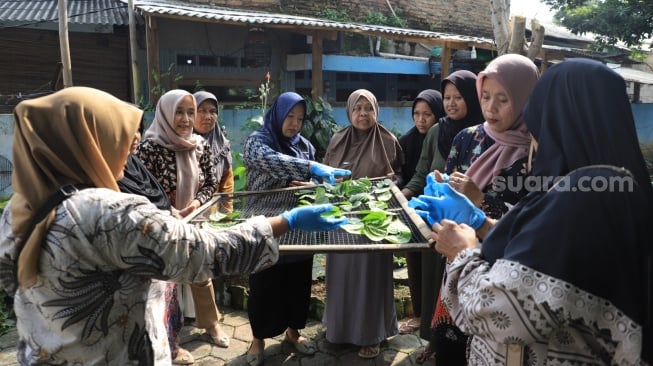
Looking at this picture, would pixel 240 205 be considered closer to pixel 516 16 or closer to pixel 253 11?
pixel 516 16

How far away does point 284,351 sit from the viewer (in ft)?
11.1

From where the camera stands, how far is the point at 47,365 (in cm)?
150

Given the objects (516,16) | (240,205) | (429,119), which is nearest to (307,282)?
(240,205)

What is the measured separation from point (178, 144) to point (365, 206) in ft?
4.66

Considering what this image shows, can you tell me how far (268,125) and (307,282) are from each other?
45.7 inches

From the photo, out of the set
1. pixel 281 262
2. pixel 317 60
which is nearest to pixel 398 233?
pixel 281 262

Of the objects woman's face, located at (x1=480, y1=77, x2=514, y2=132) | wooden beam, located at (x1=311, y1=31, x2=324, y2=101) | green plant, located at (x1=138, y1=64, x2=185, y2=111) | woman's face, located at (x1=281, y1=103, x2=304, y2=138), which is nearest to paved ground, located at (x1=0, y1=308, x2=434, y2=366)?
woman's face, located at (x1=281, y1=103, x2=304, y2=138)

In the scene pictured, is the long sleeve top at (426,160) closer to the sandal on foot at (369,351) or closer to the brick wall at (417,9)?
the sandal on foot at (369,351)

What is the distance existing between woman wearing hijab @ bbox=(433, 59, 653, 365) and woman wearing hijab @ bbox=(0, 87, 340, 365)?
2.74ft

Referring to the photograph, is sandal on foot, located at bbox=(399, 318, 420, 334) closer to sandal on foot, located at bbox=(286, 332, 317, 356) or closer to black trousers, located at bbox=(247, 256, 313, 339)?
sandal on foot, located at bbox=(286, 332, 317, 356)

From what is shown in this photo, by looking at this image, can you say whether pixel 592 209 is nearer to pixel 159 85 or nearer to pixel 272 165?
pixel 272 165

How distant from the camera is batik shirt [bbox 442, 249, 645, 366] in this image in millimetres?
1225

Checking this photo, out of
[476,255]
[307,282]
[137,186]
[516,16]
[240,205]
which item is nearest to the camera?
[476,255]

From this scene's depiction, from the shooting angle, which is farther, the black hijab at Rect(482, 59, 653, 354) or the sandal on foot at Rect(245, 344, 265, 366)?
the sandal on foot at Rect(245, 344, 265, 366)
